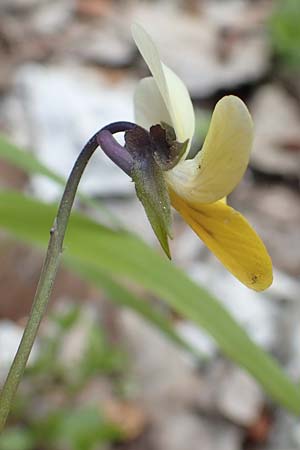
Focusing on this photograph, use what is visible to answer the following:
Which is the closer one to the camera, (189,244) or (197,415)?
(197,415)

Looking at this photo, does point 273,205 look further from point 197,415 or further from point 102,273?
point 102,273

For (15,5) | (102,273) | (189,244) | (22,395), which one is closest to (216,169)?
(102,273)

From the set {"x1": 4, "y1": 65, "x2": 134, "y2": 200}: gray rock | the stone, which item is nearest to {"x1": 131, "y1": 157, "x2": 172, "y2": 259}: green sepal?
{"x1": 4, "y1": 65, "x2": 134, "y2": 200}: gray rock

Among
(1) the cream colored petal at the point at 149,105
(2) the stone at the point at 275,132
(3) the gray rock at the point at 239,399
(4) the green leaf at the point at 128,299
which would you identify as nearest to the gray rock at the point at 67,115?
(2) the stone at the point at 275,132

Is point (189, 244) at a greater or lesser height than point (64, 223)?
greater

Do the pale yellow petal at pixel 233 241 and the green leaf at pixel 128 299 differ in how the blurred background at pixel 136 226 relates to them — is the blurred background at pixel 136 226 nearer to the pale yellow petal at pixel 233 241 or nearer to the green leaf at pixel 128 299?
the green leaf at pixel 128 299
